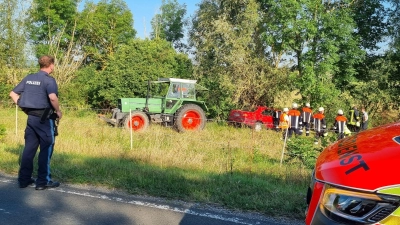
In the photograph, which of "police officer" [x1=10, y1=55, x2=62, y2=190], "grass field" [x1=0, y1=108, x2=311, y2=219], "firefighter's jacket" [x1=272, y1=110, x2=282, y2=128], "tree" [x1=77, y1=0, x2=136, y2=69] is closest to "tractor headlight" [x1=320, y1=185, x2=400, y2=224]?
"grass field" [x1=0, y1=108, x2=311, y2=219]

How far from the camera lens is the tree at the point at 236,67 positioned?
72.6 feet

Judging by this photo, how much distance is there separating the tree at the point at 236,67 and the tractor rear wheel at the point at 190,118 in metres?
5.29

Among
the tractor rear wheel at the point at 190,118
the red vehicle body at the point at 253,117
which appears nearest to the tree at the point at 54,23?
the red vehicle body at the point at 253,117

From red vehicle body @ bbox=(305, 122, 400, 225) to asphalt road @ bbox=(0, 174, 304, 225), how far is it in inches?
95.9

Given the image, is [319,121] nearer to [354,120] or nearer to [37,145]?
[354,120]

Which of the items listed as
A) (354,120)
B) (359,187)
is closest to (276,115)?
(354,120)

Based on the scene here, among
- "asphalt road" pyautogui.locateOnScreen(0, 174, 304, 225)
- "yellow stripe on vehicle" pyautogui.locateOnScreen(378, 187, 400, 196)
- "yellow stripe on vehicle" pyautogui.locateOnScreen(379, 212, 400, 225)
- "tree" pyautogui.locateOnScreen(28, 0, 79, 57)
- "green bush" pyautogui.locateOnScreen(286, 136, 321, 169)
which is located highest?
"tree" pyautogui.locateOnScreen(28, 0, 79, 57)

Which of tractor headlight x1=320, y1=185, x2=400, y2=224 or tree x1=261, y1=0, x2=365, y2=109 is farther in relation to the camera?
tree x1=261, y1=0, x2=365, y2=109

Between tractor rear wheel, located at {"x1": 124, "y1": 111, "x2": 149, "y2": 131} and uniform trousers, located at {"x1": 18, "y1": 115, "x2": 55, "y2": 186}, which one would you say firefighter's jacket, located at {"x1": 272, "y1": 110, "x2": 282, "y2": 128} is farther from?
uniform trousers, located at {"x1": 18, "y1": 115, "x2": 55, "y2": 186}

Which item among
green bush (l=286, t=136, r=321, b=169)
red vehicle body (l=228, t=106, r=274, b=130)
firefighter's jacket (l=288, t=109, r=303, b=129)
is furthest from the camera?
red vehicle body (l=228, t=106, r=274, b=130)

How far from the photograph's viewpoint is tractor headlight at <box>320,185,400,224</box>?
1.93m

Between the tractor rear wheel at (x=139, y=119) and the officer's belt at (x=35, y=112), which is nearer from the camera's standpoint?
the officer's belt at (x=35, y=112)

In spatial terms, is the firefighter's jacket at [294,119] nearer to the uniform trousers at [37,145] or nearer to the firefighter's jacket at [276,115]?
the firefighter's jacket at [276,115]

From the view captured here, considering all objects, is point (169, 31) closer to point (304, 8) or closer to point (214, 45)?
point (214, 45)
